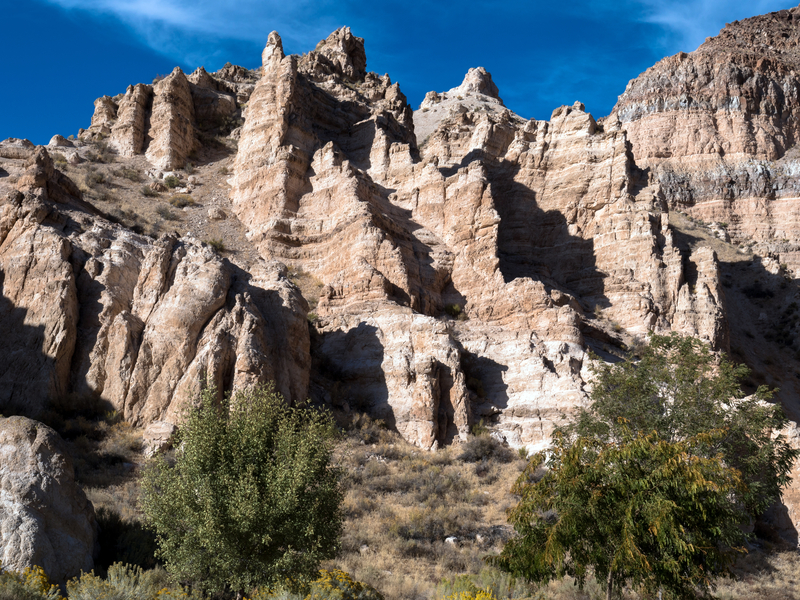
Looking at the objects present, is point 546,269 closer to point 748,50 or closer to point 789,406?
point 789,406

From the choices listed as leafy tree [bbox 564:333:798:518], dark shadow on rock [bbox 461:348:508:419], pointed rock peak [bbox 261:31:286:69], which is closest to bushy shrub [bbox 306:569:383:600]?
leafy tree [bbox 564:333:798:518]

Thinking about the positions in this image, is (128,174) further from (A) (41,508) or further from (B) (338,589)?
(B) (338,589)

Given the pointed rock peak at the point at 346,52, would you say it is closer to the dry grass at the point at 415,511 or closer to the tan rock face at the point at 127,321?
the tan rock face at the point at 127,321

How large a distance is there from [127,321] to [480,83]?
89.8 metres

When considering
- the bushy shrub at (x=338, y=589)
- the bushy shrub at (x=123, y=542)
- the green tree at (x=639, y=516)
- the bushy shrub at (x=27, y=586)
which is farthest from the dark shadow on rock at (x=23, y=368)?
the green tree at (x=639, y=516)

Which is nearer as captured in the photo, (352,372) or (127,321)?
(127,321)

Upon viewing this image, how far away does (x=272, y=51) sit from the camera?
162 feet

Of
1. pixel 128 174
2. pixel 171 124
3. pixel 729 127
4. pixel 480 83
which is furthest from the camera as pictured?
pixel 480 83

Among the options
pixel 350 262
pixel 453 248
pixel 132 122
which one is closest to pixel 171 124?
pixel 132 122

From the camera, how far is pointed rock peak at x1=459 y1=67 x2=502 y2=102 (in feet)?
329

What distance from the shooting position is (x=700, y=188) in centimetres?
7438

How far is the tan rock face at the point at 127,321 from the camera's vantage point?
2038 centimetres

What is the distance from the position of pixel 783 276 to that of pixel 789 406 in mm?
20953

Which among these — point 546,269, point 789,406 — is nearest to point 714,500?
point 546,269
